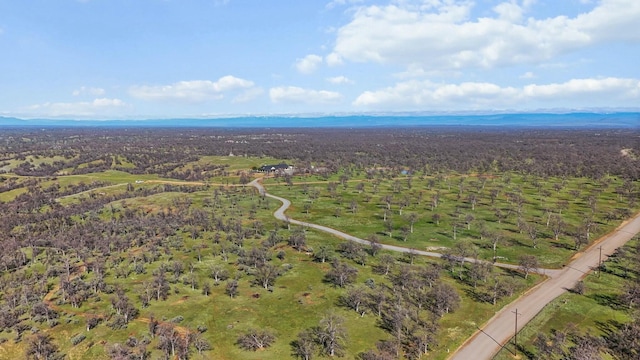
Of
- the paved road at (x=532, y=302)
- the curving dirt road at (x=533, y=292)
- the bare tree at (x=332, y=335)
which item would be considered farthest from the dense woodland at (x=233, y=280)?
the curving dirt road at (x=533, y=292)

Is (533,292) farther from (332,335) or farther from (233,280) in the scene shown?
(233,280)

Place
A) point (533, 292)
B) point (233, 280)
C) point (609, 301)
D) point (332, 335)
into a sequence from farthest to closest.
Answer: point (233, 280) → point (533, 292) → point (609, 301) → point (332, 335)

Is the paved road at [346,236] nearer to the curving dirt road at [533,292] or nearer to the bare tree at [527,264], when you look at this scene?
the curving dirt road at [533,292]

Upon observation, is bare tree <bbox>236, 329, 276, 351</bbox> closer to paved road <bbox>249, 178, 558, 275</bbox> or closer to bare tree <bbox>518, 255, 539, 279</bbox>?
paved road <bbox>249, 178, 558, 275</bbox>

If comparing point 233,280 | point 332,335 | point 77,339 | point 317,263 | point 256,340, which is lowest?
point 77,339

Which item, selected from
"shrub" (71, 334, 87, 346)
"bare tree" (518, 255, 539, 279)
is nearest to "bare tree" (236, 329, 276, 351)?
"shrub" (71, 334, 87, 346)

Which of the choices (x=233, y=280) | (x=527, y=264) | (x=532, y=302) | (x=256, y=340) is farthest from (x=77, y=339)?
(x=527, y=264)

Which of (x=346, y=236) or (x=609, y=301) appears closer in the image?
(x=609, y=301)
